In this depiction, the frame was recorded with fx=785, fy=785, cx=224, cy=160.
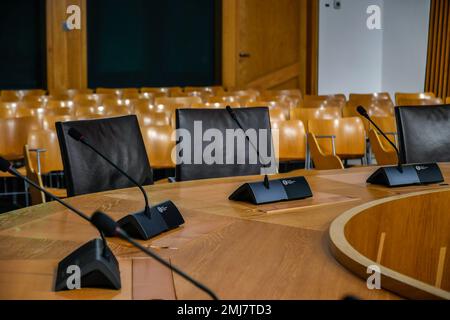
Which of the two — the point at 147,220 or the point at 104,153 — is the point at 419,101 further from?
the point at 147,220

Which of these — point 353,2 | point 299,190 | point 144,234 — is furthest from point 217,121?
point 353,2

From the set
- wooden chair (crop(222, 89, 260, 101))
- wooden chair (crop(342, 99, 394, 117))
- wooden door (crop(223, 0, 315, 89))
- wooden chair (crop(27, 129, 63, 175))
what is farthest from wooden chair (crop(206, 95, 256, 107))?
wooden chair (crop(27, 129, 63, 175))

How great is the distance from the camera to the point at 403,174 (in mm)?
3137

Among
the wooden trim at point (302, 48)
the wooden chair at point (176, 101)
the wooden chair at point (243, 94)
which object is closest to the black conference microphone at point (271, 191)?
the wooden chair at point (176, 101)

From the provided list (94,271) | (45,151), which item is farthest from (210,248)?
(45,151)

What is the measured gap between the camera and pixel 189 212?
2600 mm

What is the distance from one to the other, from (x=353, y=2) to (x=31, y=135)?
9497 millimetres

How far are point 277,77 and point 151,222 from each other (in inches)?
483

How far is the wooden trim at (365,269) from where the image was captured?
1.52 m

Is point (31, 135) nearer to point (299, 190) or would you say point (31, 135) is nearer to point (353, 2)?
point (299, 190)

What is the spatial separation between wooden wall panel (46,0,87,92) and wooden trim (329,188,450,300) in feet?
37.6

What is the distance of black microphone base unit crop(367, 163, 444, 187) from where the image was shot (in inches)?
121

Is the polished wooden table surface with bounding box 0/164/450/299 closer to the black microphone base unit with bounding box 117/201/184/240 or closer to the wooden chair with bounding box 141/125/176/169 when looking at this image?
the black microphone base unit with bounding box 117/201/184/240

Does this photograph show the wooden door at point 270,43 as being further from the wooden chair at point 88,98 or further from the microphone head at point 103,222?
the microphone head at point 103,222
